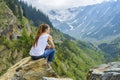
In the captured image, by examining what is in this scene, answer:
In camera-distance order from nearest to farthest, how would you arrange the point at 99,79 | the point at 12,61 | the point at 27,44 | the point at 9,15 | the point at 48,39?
the point at 99,79
the point at 48,39
the point at 12,61
the point at 27,44
the point at 9,15

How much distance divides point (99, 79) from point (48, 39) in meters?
6.04

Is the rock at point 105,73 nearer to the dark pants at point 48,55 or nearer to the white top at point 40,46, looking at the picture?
the dark pants at point 48,55

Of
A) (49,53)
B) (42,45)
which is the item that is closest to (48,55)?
(49,53)

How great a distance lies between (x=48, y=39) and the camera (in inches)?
1148

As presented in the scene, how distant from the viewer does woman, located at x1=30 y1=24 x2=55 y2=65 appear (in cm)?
2875

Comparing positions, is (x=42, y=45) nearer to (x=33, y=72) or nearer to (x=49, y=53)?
(x=49, y=53)

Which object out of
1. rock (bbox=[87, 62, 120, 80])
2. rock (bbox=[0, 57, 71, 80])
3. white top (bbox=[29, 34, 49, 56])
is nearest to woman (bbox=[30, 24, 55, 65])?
white top (bbox=[29, 34, 49, 56])

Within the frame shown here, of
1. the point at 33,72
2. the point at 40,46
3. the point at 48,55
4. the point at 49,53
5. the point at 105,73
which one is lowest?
the point at 33,72

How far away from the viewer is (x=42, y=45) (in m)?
29.0

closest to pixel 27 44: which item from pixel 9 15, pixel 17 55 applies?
pixel 17 55

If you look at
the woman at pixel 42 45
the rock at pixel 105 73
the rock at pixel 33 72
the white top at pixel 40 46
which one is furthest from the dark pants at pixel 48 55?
the rock at pixel 105 73

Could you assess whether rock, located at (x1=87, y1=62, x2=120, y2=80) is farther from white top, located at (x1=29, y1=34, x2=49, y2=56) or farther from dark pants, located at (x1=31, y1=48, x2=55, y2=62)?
white top, located at (x1=29, y1=34, x2=49, y2=56)

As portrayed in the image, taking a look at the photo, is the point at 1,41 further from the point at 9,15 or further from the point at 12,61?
the point at 9,15

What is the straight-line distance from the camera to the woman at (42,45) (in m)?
28.8
